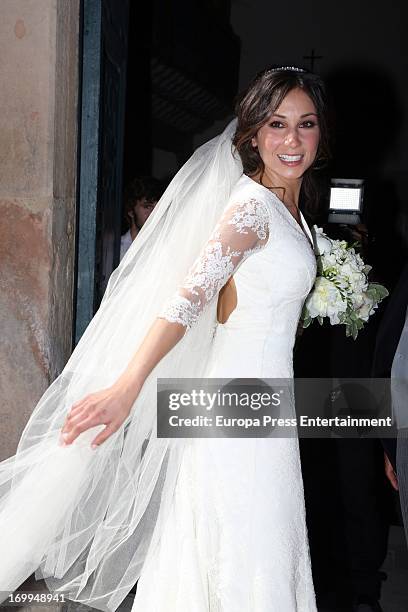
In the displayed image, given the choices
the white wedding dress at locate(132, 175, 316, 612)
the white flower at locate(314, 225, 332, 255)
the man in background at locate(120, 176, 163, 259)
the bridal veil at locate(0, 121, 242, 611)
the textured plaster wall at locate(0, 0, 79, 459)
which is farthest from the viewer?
the man in background at locate(120, 176, 163, 259)

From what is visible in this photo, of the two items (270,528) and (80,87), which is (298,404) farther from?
(270,528)

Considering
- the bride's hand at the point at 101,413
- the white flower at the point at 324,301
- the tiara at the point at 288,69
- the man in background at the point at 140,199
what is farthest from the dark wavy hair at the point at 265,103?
the man in background at the point at 140,199

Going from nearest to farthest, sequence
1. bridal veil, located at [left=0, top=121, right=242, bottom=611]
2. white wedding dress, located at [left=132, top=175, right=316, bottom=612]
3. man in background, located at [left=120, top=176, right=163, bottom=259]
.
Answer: white wedding dress, located at [left=132, top=175, right=316, bottom=612]
bridal veil, located at [left=0, top=121, right=242, bottom=611]
man in background, located at [left=120, top=176, right=163, bottom=259]

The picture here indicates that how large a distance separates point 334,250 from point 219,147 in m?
0.67

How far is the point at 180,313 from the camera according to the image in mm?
1810

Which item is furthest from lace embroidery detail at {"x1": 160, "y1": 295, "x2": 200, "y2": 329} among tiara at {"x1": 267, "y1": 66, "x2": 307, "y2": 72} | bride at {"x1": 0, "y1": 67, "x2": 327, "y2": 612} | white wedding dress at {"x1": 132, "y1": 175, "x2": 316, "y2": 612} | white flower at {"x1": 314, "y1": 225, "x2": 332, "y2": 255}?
white flower at {"x1": 314, "y1": 225, "x2": 332, "y2": 255}

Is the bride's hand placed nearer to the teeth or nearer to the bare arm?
the bare arm

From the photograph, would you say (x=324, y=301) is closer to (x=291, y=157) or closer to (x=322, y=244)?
(x=322, y=244)

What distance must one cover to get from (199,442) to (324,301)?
745 millimetres

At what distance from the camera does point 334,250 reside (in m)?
2.86

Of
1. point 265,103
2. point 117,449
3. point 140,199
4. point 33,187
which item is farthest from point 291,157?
point 140,199

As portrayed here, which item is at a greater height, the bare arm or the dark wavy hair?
the dark wavy hair

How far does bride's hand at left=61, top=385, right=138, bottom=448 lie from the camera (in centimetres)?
168

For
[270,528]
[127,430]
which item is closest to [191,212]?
[127,430]
